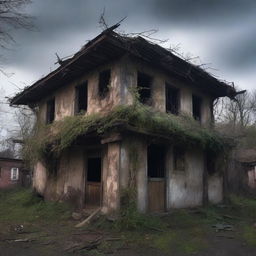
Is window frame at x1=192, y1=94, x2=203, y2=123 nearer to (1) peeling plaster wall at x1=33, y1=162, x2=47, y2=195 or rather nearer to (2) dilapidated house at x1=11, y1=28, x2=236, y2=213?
(2) dilapidated house at x1=11, y1=28, x2=236, y2=213

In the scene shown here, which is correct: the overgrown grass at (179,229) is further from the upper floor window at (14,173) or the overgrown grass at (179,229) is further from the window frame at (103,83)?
the upper floor window at (14,173)

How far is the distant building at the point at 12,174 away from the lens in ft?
86.9

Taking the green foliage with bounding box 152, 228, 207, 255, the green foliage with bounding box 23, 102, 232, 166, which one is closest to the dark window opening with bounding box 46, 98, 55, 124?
the green foliage with bounding box 23, 102, 232, 166

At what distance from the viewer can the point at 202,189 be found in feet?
42.1

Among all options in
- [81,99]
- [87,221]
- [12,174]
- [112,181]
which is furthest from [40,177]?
[12,174]

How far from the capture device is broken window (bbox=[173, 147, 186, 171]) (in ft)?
38.7

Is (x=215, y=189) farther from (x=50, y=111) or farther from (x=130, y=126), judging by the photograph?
(x=50, y=111)

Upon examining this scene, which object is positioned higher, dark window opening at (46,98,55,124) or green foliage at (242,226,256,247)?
dark window opening at (46,98,55,124)

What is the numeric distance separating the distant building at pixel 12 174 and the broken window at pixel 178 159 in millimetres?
18667

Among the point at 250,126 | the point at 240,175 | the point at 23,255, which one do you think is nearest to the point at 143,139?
the point at 23,255

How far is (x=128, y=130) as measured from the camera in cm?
939

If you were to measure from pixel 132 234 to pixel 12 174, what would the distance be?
21778 mm

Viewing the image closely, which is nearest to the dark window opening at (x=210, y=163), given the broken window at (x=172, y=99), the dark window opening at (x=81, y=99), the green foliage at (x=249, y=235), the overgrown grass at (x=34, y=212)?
the broken window at (x=172, y=99)

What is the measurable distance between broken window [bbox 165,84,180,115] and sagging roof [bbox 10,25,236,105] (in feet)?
1.95
